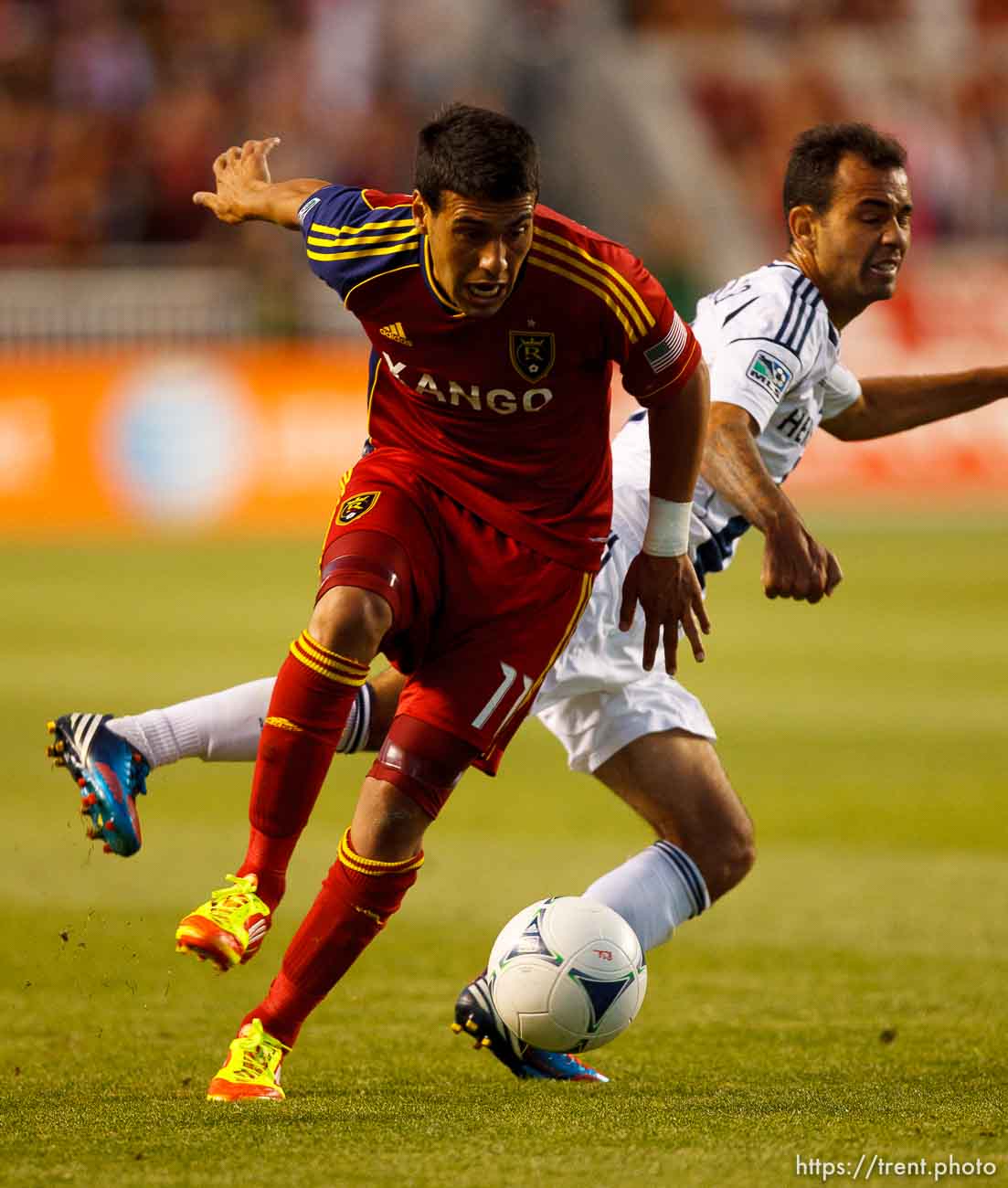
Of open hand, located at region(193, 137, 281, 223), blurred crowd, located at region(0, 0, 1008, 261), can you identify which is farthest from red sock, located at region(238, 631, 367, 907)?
blurred crowd, located at region(0, 0, 1008, 261)

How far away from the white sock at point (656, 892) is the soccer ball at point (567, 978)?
152 mm

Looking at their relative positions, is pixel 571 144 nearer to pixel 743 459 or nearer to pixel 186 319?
pixel 186 319

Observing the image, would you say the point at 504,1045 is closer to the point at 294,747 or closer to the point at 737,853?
the point at 737,853

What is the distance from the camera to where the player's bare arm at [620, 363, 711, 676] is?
4.54 metres

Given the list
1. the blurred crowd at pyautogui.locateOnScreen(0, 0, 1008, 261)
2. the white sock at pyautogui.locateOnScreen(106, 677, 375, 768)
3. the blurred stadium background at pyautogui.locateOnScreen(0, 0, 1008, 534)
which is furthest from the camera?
the blurred crowd at pyautogui.locateOnScreen(0, 0, 1008, 261)

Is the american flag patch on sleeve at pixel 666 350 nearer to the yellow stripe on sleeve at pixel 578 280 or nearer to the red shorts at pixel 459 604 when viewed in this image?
the yellow stripe on sleeve at pixel 578 280

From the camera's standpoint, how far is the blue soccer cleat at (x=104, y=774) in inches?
188

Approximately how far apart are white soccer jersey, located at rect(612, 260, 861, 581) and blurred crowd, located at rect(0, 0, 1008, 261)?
1556 cm

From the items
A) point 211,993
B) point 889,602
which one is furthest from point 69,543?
point 211,993

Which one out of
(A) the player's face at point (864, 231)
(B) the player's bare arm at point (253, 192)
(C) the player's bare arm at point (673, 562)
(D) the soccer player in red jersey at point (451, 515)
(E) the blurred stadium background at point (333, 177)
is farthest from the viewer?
(E) the blurred stadium background at point (333, 177)

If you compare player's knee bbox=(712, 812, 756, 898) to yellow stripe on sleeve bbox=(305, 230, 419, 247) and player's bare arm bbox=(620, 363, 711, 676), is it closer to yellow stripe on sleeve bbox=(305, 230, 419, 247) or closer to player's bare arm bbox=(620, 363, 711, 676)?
player's bare arm bbox=(620, 363, 711, 676)

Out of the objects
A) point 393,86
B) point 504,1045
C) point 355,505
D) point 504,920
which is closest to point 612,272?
point 355,505

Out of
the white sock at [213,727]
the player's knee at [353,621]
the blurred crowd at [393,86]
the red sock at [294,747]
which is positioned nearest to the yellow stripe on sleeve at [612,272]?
the player's knee at [353,621]

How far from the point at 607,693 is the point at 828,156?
1463 millimetres
